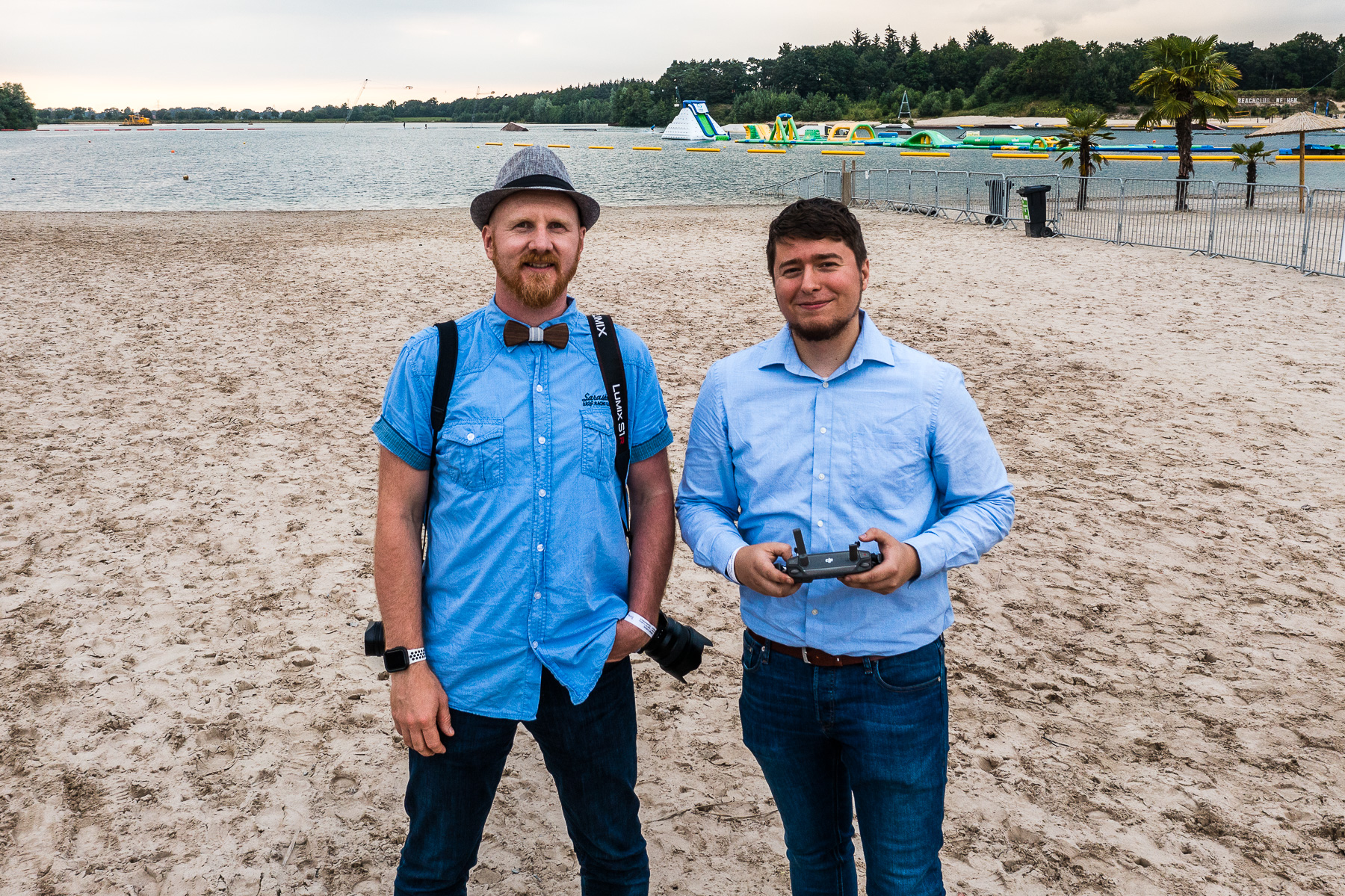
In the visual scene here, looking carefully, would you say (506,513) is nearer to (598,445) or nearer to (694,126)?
(598,445)

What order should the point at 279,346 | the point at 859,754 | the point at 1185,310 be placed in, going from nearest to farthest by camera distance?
1. the point at 859,754
2. the point at 279,346
3. the point at 1185,310

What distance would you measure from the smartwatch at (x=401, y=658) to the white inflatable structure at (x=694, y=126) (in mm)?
105844

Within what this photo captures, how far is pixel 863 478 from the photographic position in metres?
2.16

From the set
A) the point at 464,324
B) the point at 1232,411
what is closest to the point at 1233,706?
the point at 464,324

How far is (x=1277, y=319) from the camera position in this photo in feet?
37.3

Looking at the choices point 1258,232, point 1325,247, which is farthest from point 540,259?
point 1258,232

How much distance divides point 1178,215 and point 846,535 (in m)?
23.9

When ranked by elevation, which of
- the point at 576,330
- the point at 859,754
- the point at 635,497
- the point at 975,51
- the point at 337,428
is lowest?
the point at 337,428

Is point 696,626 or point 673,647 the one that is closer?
point 673,647

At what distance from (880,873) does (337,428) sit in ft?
23.3

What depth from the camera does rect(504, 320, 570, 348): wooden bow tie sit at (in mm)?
2215

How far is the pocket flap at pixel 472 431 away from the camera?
2.18 m

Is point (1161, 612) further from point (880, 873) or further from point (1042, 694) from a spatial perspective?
point (880, 873)

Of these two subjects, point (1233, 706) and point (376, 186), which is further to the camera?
point (376, 186)
